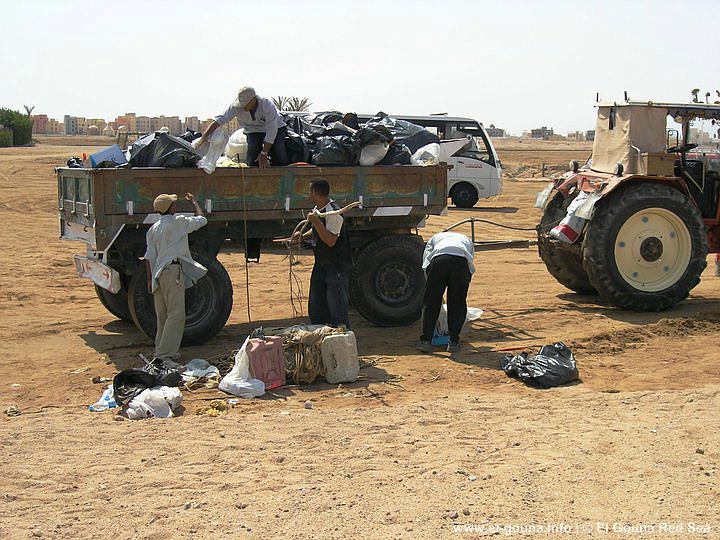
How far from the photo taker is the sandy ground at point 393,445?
16.9 feet

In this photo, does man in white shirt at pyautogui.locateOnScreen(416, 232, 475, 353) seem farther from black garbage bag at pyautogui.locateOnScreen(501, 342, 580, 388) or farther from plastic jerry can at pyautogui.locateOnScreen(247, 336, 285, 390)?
plastic jerry can at pyautogui.locateOnScreen(247, 336, 285, 390)

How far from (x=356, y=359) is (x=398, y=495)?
2827mm

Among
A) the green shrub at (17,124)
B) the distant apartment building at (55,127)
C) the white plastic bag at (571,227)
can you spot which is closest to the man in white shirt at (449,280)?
the white plastic bag at (571,227)

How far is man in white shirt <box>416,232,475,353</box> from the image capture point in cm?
907

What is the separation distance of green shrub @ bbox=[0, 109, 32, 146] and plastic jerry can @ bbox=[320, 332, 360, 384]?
1893 inches

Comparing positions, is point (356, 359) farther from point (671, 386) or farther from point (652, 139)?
point (652, 139)

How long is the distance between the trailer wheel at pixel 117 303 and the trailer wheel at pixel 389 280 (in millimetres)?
2503

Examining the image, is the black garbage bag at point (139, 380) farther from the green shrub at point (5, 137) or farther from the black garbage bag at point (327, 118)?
the green shrub at point (5, 137)

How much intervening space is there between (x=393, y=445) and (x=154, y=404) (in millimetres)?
2028

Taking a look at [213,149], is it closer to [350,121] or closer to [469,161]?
[350,121]

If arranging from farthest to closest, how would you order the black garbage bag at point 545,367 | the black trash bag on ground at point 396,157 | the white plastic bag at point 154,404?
the black trash bag on ground at point 396,157, the black garbage bag at point 545,367, the white plastic bag at point 154,404

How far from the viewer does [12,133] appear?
5081 centimetres

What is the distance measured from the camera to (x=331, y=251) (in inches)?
353

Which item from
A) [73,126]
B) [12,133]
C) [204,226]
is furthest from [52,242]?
[73,126]
